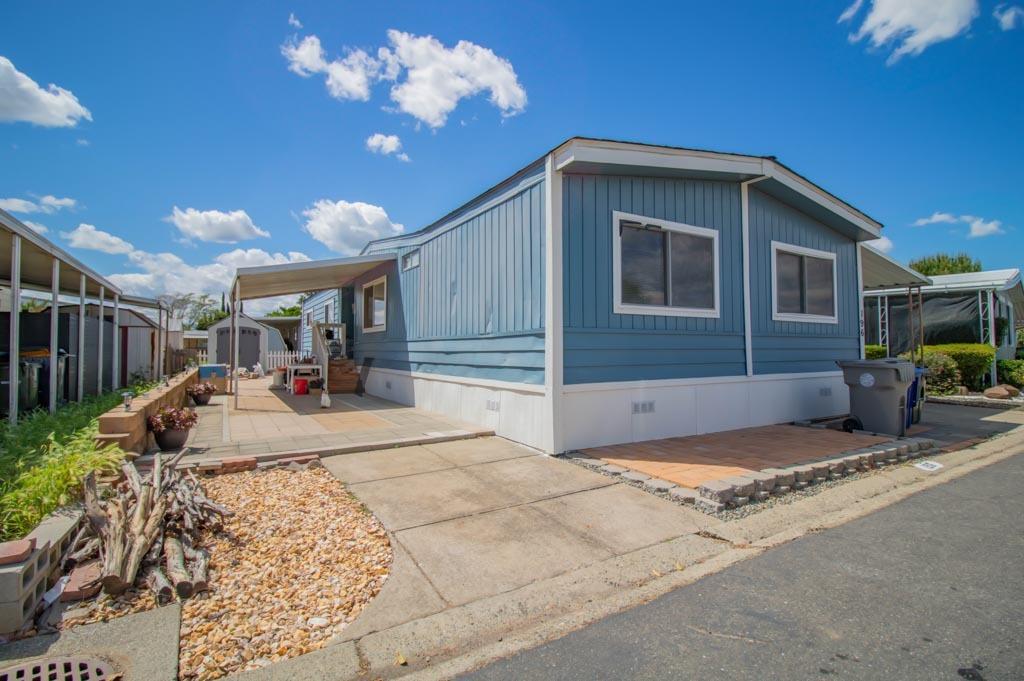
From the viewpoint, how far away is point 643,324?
6020mm

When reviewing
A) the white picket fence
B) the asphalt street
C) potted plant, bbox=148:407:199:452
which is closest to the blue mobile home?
the asphalt street

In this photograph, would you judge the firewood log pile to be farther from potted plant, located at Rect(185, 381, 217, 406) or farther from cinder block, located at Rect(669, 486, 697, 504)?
potted plant, located at Rect(185, 381, 217, 406)

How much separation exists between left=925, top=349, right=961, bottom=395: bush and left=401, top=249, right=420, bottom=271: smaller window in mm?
12747

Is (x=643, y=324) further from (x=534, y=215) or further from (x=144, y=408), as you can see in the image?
(x=144, y=408)

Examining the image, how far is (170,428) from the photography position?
5047mm

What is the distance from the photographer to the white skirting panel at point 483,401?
18.4 ft

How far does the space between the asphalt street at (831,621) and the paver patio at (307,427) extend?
A: 3.78m

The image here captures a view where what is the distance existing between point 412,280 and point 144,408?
500 cm

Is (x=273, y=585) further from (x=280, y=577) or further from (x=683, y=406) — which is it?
(x=683, y=406)

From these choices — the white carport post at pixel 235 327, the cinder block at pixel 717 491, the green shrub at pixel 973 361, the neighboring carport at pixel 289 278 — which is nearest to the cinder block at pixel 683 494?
the cinder block at pixel 717 491

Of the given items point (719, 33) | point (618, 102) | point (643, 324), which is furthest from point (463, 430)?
point (719, 33)

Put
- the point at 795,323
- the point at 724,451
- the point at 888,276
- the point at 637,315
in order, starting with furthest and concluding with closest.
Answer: the point at 888,276 → the point at 795,323 → the point at 637,315 → the point at 724,451

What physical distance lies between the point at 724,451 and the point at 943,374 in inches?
425

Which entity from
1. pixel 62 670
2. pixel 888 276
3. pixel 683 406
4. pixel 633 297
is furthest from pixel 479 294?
pixel 888 276
